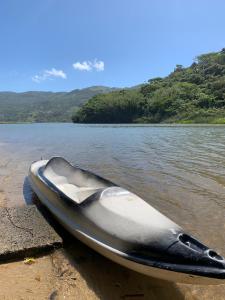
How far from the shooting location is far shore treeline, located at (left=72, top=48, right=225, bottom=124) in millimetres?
88000

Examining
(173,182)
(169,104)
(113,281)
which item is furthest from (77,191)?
(169,104)

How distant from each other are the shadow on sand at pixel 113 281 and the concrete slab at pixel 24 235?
386 millimetres

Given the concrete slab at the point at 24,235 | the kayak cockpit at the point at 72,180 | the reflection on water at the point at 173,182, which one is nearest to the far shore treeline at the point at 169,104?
the reflection on water at the point at 173,182

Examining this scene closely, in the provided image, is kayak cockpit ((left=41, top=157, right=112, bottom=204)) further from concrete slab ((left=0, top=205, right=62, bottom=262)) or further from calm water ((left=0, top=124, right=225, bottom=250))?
calm water ((left=0, top=124, right=225, bottom=250))

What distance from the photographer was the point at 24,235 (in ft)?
18.3

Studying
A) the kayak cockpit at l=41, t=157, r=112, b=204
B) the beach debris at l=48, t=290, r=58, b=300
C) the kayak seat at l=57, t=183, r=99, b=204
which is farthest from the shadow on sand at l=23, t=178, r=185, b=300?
A: the kayak cockpit at l=41, t=157, r=112, b=204

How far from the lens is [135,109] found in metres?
111

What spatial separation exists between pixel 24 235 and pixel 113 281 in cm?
185

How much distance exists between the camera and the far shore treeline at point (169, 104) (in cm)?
8800

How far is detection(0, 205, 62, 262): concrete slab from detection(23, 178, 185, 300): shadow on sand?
0.39 meters

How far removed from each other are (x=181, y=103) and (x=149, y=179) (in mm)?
88711

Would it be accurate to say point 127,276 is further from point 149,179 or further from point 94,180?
point 149,179

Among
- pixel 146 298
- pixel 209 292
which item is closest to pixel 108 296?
pixel 146 298

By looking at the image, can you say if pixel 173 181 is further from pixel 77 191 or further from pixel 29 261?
pixel 29 261
